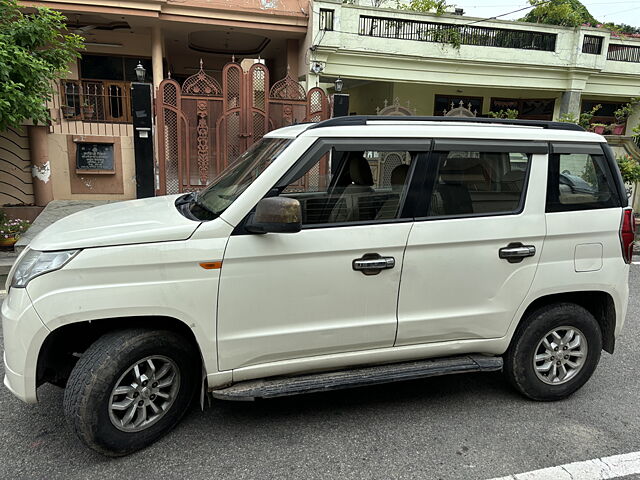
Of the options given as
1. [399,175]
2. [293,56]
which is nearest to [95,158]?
[293,56]

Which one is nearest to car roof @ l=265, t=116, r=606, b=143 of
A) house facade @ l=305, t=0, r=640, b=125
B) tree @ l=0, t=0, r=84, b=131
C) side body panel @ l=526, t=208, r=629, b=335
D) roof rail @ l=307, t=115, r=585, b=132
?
roof rail @ l=307, t=115, r=585, b=132

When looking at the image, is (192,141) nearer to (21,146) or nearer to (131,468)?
(21,146)

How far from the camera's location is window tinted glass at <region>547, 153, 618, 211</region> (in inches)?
135

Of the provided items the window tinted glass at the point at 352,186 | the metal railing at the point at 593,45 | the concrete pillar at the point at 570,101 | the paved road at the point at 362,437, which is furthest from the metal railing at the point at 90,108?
the metal railing at the point at 593,45

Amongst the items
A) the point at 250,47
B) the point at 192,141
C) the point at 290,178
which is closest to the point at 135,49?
the point at 250,47

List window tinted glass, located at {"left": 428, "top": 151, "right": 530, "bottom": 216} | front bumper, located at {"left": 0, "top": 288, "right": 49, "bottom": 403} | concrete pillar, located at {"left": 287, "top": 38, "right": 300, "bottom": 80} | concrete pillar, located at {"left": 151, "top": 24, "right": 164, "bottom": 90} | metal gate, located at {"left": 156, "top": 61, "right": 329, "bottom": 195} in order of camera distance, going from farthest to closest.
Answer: concrete pillar, located at {"left": 287, "top": 38, "right": 300, "bottom": 80} → concrete pillar, located at {"left": 151, "top": 24, "right": 164, "bottom": 90} → metal gate, located at {"left": 156, "top": 61, "right": 329, "bottom": 195} → window tinted glass, located at {"left": 428, "top": 151, "right": 530, "bottom": 216} → front bumper, located at {"left": 0, "top": 288, "right": 49, "bottom": 403}

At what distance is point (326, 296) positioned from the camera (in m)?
3.02

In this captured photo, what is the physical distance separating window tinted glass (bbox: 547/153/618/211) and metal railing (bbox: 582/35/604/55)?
44.9ft

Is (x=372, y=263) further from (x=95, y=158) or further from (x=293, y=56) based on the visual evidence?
(x=293, y=56)

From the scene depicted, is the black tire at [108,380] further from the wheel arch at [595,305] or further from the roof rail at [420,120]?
the wheel arch at [595,305]

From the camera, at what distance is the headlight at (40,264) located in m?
2.63

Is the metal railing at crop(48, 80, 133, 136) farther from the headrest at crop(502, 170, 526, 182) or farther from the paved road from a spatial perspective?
the headrest at crop(502, 170, 526, 182)

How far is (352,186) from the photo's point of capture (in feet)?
10.8

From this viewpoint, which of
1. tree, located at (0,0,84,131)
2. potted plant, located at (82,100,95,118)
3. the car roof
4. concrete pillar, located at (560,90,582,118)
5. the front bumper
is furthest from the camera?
concrete pillar, located at (560,90,582,118)
